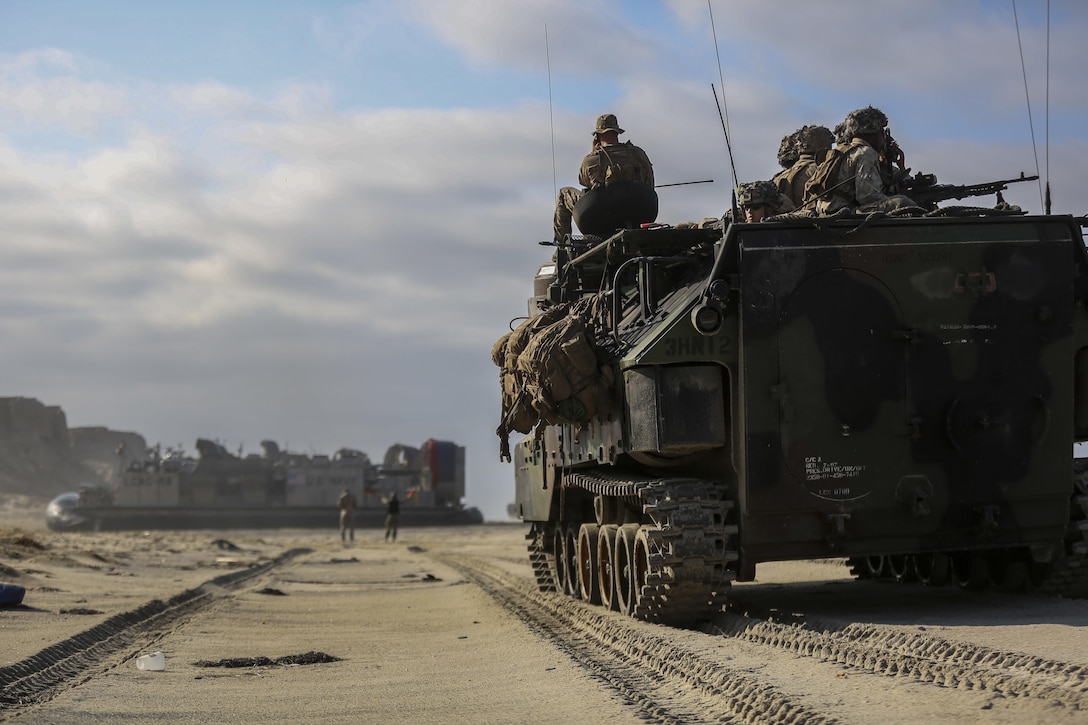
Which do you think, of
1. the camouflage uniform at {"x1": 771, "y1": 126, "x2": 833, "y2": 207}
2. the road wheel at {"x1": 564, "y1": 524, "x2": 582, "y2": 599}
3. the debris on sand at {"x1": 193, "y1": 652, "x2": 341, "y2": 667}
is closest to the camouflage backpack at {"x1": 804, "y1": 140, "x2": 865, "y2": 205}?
the camouflage uniform at {"x1": 771, "y1": 126, "x2": 833, "y2": 207}

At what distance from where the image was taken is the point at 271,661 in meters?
9.30

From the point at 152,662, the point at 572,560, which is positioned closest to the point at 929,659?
the point at 152,662

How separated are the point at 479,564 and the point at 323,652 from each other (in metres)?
14.3

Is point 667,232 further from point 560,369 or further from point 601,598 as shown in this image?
point 601,598

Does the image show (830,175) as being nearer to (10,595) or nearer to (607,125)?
(607,125)

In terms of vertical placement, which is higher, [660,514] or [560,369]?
[560,369]

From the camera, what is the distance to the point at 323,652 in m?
9.88

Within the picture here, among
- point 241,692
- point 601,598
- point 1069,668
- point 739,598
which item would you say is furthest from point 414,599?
point 1069,668

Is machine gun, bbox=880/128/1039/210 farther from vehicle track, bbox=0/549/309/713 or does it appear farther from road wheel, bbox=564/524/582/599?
vehicle track, bbox=0/549/309/713

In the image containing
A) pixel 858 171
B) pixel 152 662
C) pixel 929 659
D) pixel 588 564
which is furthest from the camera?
pixel 588 564

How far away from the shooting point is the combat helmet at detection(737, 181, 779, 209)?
11289mm

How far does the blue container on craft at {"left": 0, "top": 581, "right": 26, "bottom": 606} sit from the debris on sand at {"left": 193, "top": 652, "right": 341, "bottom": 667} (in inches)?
154

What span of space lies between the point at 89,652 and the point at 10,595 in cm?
335

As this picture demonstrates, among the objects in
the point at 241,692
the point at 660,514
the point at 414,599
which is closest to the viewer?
the point at 241,692
